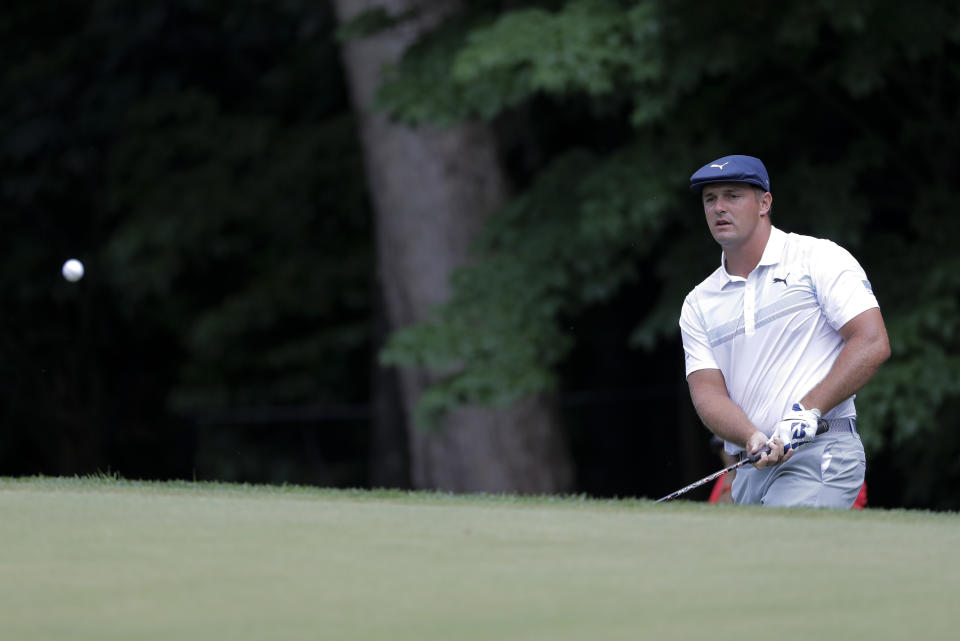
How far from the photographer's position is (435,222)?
12.4 meters

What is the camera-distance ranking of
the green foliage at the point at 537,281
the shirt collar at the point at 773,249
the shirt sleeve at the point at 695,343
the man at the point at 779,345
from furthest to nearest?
the green foliage at the point at 537,281, the shirt sleeve at the point at 695,343, the shirt collar at the point at 773,249, the man at the point at 779,345

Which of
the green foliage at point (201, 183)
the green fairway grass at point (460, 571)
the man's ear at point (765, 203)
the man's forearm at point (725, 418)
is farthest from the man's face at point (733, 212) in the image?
the green foliage at point (201, 183)

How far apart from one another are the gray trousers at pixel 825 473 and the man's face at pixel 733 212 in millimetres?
731

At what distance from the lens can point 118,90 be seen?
53.2ft

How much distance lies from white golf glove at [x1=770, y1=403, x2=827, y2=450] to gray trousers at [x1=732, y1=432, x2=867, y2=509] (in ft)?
0.80

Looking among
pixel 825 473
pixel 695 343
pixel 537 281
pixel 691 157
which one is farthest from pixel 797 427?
pixel 537 281

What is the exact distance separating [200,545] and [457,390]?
23.2ft

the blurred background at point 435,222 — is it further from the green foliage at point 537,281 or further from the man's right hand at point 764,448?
the man's right hand at point 764,448

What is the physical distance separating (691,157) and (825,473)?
520 cm

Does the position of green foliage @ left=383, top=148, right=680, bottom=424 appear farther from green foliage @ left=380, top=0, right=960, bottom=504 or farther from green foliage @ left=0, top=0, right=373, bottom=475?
green foliage @ left=0, top=0, right=373, bottom=475

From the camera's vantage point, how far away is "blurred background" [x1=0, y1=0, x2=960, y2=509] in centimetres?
989

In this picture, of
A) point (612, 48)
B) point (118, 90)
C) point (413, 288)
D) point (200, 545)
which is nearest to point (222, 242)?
point (118, 90)

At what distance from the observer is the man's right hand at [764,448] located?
16.6 feet

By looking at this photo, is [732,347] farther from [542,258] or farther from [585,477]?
[585,477]
